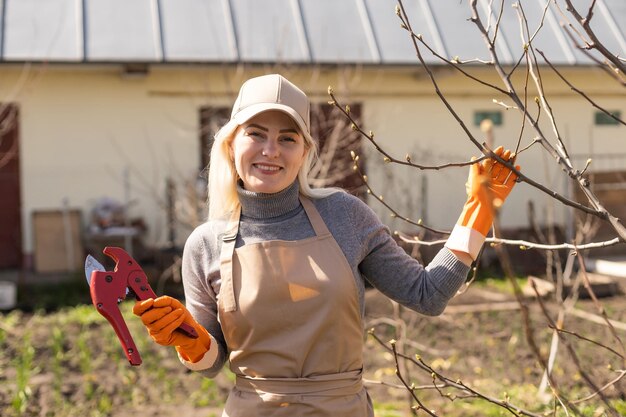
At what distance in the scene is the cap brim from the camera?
2309 millimetres

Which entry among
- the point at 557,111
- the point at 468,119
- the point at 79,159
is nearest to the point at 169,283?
the point at 79,159

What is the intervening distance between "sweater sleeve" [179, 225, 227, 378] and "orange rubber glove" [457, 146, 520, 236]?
70cm

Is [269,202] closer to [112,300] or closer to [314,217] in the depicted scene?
[314,217]

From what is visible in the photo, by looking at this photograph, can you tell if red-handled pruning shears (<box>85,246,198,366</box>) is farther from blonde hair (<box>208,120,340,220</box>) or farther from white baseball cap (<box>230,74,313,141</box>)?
white baseball cap (<box>230,74,313,141</box>)

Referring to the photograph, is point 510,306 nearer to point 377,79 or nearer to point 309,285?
point 377,79

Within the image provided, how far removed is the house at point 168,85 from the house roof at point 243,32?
16 millimetres

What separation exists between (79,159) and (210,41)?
1.93m

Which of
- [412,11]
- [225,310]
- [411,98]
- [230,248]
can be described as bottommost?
[225,310]

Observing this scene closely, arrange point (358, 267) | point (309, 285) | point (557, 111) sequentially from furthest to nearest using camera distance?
point (557, 111) < point (358, 267) < point (309, 285)

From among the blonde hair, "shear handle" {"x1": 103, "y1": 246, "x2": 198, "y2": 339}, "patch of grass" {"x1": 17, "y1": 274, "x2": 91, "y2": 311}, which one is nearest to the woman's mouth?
the blonde hair

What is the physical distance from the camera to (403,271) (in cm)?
236

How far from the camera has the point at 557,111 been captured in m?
11.2

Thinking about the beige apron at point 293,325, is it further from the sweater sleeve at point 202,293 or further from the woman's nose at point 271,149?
the woman's nose at point 271,149

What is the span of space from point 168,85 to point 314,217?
7.81 metres
